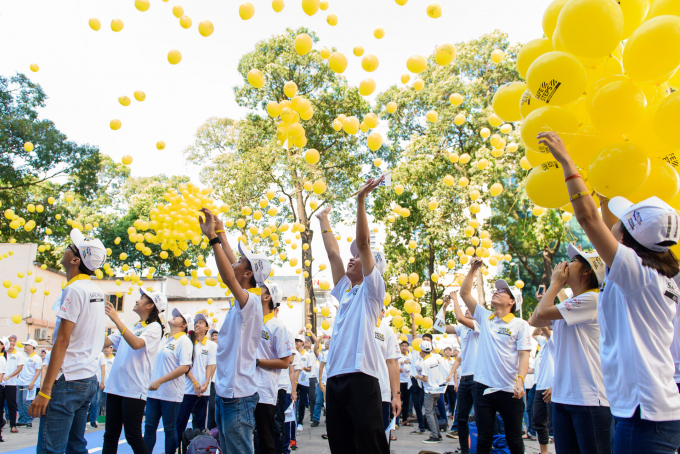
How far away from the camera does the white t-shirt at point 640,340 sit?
1.99 meters

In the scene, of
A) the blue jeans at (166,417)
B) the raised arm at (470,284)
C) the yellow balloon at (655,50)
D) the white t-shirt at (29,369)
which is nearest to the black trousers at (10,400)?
the white t-shirt at (29,369)

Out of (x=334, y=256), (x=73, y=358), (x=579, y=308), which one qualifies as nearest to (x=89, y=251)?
(x=73, y=358)

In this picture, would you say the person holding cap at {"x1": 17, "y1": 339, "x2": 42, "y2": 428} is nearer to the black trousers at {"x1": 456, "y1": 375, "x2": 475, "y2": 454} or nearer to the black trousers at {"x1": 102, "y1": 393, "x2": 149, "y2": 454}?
the black trousers at {"x1": 102, "y1": 393, "x2": 149, "y2": 454}

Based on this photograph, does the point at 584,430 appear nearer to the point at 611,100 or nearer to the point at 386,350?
the point at 611,100

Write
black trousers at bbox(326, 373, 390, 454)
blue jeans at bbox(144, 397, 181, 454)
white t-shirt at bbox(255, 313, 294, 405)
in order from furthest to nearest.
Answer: blue jeans at bbox(144, 397, 181, 454) < white t-shirt at bbox(255, 313, 294, 405) < black trousers at bbox(326, 373, 390, 454)

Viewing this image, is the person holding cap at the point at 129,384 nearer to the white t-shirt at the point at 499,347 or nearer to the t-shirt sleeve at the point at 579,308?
the white t-shirt at the point at 499,347

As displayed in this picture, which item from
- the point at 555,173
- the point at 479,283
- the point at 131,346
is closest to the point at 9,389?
the point at 131,346

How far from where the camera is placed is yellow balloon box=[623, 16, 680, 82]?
92.4 inches

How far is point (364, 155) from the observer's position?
55.4ft

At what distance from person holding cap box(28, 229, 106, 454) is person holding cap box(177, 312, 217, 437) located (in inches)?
99.7

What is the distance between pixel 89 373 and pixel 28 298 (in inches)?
808

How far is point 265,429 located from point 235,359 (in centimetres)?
98

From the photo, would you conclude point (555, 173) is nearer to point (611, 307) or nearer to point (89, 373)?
point (611, 307)

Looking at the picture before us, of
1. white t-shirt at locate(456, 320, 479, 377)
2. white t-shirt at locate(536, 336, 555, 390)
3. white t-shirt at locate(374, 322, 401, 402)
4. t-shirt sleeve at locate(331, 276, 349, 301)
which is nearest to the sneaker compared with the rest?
white t-shirt at locate(456, 320, 479, 377)
